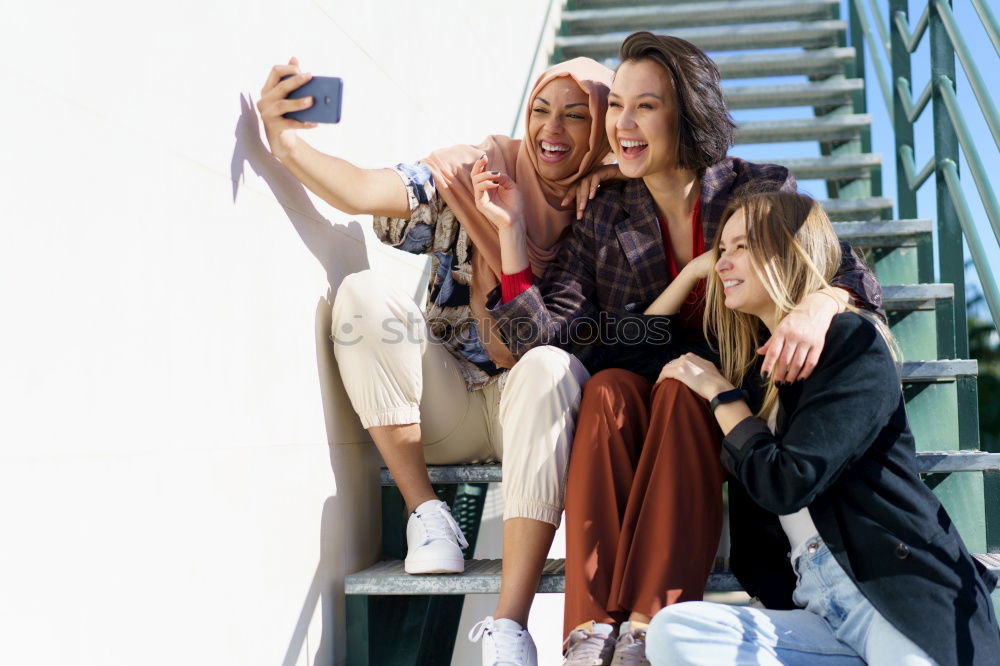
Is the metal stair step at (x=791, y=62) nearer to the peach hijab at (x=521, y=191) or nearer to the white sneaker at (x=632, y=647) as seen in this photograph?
the peach hijab at (x=521, y=191)

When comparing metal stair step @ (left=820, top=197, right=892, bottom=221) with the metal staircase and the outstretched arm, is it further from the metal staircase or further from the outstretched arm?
the outstretched arm

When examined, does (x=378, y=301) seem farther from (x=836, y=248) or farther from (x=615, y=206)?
(x=836, y=248)

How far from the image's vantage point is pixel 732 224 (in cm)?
145

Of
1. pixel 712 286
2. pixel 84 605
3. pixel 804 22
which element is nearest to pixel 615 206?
pixel 712 286

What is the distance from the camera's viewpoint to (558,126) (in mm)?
1855

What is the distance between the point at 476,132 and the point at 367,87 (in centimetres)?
96

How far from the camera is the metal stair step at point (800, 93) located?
3564 millimetres

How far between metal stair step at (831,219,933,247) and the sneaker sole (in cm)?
148

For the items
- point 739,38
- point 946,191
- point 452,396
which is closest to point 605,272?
point 452,396

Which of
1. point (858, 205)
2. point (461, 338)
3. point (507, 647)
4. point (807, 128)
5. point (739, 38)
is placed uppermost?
point (739, 38)

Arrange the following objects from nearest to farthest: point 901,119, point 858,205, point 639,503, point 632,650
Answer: point 632,650 < point 639,503 < point 901,119 < point 858,205

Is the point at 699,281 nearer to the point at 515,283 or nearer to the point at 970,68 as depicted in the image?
the point at 515,283

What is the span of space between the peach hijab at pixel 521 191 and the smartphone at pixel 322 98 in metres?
0.37

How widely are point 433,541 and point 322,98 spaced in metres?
0.75
